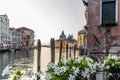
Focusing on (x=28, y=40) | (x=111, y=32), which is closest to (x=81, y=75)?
(x=111, y=32)

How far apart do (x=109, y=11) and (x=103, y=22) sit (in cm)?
43

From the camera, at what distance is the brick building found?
32.1 ft

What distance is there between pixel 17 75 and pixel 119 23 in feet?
23.2

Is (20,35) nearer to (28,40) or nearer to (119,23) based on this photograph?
(28,40)

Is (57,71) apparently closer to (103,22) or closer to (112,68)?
(112,68)

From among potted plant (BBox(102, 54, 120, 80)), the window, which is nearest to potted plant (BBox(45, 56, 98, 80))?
potted plant (BBox(102, 54, 120, 80))

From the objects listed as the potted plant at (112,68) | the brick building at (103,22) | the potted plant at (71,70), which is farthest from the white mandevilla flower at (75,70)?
the brick building at (103,22)

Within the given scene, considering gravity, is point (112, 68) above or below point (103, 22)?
below

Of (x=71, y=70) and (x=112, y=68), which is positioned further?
(x=112, y=68)

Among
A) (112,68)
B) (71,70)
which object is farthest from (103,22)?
(71,70)

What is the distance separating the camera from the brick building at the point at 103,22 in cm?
977

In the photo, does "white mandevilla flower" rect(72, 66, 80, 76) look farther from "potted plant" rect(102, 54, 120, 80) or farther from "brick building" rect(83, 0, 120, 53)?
"brick building" rect(83, 0, 120, 53)

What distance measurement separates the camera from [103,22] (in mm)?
9875

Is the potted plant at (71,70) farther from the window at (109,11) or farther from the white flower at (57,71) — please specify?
the window at (109,11)
